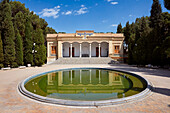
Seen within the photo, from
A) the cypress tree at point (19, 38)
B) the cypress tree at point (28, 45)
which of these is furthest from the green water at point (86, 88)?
the cypress tree at point (28, 45)

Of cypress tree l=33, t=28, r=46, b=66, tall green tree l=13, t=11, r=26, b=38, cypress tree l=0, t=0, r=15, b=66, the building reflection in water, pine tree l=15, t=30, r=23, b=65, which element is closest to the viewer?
the building reflection in water

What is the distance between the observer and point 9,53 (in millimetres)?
17562

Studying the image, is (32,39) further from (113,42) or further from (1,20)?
(113,42)

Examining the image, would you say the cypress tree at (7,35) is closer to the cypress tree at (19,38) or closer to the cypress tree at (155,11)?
the cypress tree at (19,38)

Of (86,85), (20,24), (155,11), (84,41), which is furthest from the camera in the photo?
(84,41)

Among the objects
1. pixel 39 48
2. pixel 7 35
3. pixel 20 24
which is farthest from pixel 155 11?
pixel 7 35

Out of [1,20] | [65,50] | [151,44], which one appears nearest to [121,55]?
[151,44]

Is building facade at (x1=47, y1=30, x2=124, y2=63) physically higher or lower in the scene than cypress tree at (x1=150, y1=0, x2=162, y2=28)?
lower

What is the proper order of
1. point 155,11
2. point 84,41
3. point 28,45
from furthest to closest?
1. point 84,41
2. point 155,11
3. point 28,45

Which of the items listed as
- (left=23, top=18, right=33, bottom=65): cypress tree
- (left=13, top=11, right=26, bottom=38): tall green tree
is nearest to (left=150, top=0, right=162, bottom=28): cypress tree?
(left=23, top=18, right=33, bottom=65): cypress tree

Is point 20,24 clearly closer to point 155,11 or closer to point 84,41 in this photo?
point 84,41

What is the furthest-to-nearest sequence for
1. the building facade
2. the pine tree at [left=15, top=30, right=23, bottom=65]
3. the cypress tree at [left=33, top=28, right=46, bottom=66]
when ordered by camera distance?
the building facade, the cypress tree at [left=33, top=28, right=46, bottom=66], the pine tree at [left=15, top=30, right=23, bottom=65]

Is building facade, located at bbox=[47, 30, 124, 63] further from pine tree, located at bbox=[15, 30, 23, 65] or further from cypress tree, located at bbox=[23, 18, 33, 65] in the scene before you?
pine tree, located at bbox=[15, 30, 23, 65]

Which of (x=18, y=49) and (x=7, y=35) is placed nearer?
(x=7, y=35)
